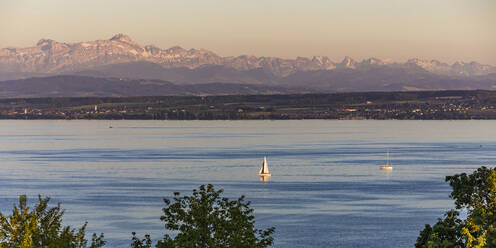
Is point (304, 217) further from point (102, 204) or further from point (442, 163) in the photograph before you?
point (442, 163)

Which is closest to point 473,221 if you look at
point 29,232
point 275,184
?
point 29,232

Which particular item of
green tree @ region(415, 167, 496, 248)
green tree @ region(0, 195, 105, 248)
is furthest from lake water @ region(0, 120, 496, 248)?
green tree @ region(0, 195, 105, 248)

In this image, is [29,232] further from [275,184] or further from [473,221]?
[275,184]

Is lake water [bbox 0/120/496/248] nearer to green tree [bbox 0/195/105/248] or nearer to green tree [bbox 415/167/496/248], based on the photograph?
green tree [bbox 415/167/496/248]

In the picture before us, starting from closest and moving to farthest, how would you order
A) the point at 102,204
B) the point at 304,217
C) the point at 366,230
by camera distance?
the point at 366,230
the point at 304,217
the point at 102,204

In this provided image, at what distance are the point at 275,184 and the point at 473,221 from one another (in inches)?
2983

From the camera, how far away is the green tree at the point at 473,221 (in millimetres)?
33312

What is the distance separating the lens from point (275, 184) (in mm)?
109438

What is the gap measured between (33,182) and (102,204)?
27585mm

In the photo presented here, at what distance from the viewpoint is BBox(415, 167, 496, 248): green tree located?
1312 inches

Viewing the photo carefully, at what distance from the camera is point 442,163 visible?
142 m

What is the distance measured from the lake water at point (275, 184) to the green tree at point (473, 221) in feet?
93.2

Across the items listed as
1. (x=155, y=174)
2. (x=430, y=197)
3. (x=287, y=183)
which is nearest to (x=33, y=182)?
(x=155, y=174)

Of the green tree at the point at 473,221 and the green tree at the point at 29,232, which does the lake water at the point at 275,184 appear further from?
the green tree at the point at 29,232
